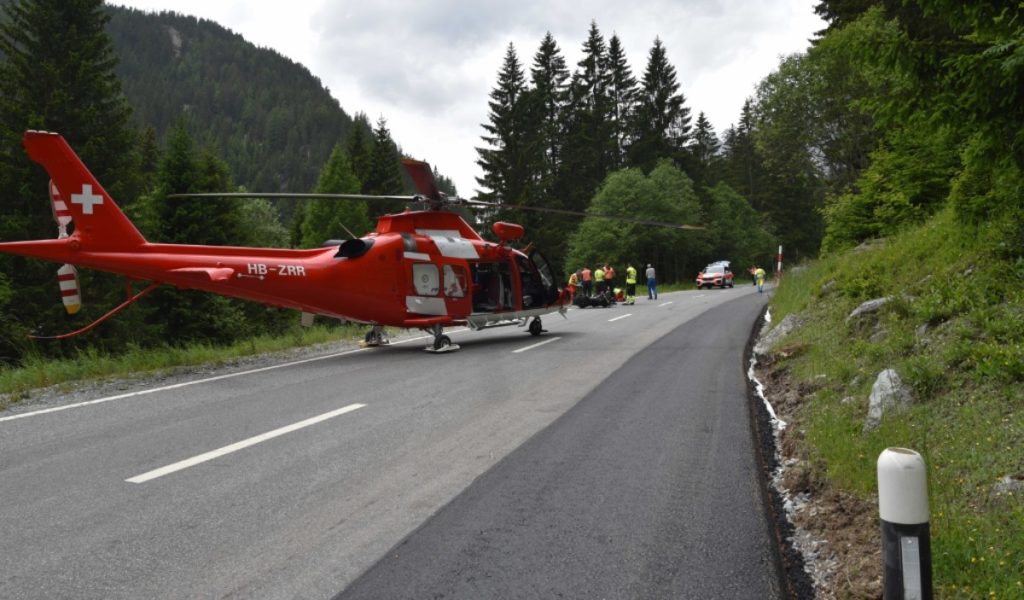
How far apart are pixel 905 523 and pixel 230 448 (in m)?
4.97

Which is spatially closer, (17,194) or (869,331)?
(869,331)

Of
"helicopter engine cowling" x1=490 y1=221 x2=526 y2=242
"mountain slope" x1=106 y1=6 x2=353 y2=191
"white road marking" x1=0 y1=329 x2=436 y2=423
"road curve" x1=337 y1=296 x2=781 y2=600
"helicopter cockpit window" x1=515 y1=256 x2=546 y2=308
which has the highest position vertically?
"mountain slope" x1=106 y1=6 x2=353 y2=191

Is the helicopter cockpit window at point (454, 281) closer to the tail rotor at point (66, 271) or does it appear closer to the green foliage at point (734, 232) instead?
the tail rotor at point (66, 271)

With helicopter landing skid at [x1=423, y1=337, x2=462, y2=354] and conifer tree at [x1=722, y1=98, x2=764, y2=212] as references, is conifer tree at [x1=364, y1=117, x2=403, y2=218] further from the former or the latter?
helicopter landing skid at [x1=423, y1=337, x2=462, y2=354]

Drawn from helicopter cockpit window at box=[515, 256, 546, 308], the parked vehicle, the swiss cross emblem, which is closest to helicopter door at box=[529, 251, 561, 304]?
helicopter cockpit window at box=[515, 256, 546, 308]

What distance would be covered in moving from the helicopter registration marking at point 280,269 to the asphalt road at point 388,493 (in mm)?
2755

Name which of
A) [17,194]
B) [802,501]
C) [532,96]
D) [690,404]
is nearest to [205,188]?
[17,194]

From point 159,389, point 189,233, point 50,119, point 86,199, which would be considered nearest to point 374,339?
point 159,389

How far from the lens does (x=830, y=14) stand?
3394 centimetres

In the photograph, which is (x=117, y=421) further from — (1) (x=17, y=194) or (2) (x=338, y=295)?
(1) (x=17, y=194)

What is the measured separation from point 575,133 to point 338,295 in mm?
47663

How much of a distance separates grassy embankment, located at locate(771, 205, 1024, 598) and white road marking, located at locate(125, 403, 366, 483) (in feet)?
15.0

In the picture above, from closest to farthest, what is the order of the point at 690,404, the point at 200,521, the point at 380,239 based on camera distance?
the point at 200,521 → the point at 690,404 → the point at 380,239

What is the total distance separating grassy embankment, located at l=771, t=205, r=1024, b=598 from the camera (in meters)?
2.85
